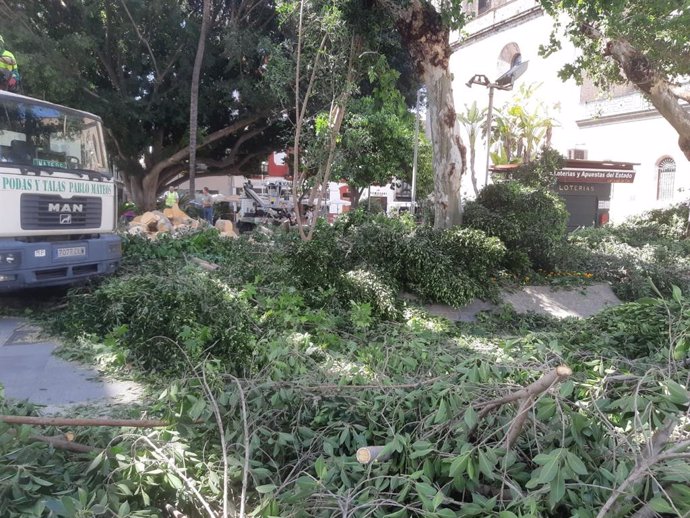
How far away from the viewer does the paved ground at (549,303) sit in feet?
27.8

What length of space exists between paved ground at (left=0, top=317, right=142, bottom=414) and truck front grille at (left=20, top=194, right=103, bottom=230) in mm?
1433

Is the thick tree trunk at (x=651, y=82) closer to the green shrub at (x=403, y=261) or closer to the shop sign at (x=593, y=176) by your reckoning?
A: the shop sign at (x=593, y=176)

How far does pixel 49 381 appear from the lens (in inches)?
208

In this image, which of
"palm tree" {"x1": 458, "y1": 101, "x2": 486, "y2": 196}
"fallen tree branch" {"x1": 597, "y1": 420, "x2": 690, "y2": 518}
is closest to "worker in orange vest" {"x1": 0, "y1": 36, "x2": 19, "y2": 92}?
"fallen tree branch" {"x1": 597, "y1": 420, "x2": 690, "y2": 518}

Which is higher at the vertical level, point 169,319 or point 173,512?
point 169,319

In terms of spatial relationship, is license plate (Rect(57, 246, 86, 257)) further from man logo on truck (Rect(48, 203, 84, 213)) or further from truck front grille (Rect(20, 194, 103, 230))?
man logo on truck (Rect(48, 203, 84, 213))

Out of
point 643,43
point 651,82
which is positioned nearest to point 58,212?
point 651,82

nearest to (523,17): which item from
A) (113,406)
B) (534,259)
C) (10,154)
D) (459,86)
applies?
(459,86)

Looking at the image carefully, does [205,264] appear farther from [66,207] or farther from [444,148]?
[444,148]

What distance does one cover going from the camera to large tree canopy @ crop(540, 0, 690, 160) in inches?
434

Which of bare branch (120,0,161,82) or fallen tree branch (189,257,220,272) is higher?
bare branch (120,0,161,82)

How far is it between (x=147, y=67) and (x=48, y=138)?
49.4 ft

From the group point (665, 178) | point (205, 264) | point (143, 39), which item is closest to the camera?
point (205, 264)

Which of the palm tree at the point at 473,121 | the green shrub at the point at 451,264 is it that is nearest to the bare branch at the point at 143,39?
the green shrub at the point at 451,264
